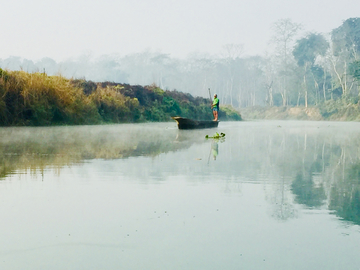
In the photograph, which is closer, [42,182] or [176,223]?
[176,223]

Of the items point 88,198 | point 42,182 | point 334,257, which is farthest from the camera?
point 42,182

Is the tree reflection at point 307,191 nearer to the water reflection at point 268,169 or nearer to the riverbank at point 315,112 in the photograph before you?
the water reflection at point 268,169

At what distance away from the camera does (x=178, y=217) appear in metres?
4.95

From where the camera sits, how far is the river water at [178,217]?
364cm

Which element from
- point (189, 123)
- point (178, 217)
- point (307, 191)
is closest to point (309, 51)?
point (189, 123)

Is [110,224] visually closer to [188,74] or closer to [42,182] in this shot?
[42,182]

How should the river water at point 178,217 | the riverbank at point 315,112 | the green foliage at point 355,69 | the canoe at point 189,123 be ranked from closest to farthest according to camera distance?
1. the river water at point 178,217
2. the canoe at point 189,123
3. the green foliage at point 355,69
4. the riverbank at point 315,112

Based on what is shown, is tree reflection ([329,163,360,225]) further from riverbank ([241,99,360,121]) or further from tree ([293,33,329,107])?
tree ([293,33,329,107])

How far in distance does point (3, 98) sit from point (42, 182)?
2085cm

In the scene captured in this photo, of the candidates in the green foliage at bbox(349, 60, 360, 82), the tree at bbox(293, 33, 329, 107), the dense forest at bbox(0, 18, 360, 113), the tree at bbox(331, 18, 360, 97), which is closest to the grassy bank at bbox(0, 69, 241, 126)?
the dense forest at bbox(0, 18, 360, 113)

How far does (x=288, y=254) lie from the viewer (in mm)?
3725

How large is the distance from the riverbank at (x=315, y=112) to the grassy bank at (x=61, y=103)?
3107 centimetres

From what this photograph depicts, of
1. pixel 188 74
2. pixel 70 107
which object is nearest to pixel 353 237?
pixel 70 107

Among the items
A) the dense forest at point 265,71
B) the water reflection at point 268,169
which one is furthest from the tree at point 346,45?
the water reflection at point 268,169
